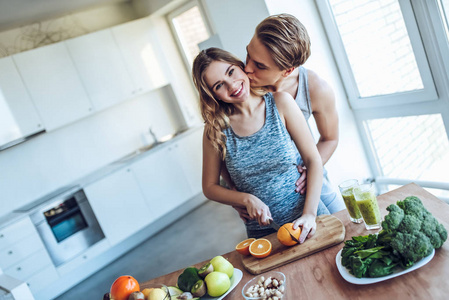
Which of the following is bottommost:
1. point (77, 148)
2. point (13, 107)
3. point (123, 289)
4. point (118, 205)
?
point (118, 205)

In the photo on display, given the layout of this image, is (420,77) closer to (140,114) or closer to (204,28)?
(204,28)

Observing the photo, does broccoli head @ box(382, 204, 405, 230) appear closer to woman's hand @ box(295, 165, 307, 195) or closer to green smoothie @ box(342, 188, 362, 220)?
green smoothie @ box(342, 188, 362, 220)

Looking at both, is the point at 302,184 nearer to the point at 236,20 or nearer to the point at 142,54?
the point at 236,20

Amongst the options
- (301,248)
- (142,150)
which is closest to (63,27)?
(142,150)

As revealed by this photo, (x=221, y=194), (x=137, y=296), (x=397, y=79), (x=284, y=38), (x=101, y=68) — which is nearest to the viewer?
(x=137, y=296)

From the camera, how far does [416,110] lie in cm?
248

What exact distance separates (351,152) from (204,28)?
9.14ft

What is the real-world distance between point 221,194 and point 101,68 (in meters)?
3.45

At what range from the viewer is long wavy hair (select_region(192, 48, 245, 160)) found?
57.8 inches

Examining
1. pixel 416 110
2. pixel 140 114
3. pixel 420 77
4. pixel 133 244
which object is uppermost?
pixel 140 114

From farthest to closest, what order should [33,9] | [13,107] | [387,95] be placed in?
1. [33,9]
2. [13,107]
3. [387,95]

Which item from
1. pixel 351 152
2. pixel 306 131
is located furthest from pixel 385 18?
pixel 306 131

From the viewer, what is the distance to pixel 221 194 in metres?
1.61

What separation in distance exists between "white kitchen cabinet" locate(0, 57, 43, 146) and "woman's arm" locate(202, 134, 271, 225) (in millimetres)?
3038
